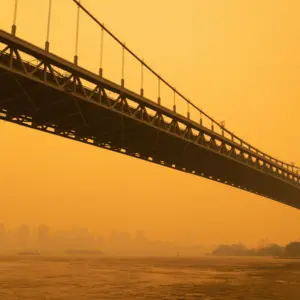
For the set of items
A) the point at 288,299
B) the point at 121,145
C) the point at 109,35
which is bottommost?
the point at 288,299

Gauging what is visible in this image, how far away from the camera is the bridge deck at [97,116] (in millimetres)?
31578

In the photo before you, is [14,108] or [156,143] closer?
[14,108]

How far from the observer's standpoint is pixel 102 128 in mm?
42969

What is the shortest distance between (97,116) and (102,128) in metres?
3.54

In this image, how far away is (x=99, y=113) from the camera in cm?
3884

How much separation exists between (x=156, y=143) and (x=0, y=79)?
1940 cm

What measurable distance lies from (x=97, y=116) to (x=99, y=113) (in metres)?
0.76

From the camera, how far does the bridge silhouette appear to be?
31.5 m

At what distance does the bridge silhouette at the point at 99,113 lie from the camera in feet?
103

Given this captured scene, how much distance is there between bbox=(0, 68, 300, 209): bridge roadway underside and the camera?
34125mm

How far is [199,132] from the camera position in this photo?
5272 cm

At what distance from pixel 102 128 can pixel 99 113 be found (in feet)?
14.0

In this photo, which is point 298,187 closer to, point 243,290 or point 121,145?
point 121,145

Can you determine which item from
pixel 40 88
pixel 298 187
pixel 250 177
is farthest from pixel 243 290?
pixel 298 187
